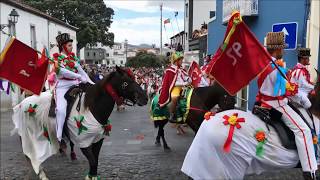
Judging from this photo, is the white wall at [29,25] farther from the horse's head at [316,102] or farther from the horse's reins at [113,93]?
the horse's head at [316,102]

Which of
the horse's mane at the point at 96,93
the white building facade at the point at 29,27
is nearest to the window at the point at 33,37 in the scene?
the white building facade at the point at 29,27

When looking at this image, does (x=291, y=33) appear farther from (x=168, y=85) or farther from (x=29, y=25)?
(x=29, y=25)

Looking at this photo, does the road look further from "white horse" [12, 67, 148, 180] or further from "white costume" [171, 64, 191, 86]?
"white costume" [171, 64, 191, 86]

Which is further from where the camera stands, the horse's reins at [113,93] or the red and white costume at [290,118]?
the horse's reins at [113,93]

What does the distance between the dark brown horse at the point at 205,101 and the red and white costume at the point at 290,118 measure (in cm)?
306

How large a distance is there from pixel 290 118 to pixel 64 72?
12.5ft

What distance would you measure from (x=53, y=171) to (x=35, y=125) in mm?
1064

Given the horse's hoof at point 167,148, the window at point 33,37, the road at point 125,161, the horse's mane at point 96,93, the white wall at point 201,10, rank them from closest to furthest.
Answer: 1. the horse's mane at point 96,93
2. the road at point 125,161
3. the horse's hoof at point 167,148
4. the window at point 33,37
5. the white wall at point 201,10

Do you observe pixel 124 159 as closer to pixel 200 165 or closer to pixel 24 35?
pixel 200 165

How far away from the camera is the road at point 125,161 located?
22.7 feet

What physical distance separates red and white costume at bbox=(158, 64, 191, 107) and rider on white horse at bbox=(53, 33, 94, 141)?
6.92 ft

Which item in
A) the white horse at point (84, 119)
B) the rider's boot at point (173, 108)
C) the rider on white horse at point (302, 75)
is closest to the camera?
the white horse at point (84, 119)

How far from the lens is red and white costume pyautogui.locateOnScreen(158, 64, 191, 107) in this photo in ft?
27.4

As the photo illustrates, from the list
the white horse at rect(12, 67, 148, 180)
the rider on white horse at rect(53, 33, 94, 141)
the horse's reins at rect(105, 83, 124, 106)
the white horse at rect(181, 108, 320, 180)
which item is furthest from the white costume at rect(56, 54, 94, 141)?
the white horse at rect(181, 108, 320, 180)
